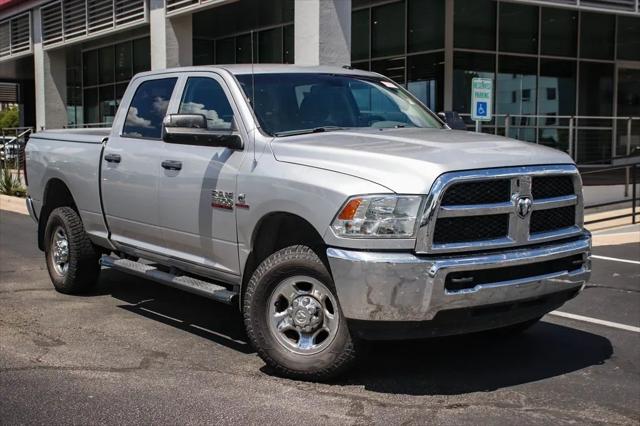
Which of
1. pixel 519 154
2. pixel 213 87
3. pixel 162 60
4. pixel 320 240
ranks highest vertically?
pixel 162 60

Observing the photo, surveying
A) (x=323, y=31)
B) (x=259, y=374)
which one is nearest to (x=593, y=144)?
(x=323, y=31)

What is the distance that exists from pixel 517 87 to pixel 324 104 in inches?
606

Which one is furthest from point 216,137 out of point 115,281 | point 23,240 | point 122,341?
point 23,240

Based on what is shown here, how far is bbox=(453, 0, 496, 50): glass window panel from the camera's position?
18656 mm

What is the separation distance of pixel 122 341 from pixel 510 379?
9.66 feet

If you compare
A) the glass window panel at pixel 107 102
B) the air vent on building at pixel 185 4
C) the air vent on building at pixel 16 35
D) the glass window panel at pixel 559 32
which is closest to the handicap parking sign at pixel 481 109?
the air vent on building at pixel 185 4

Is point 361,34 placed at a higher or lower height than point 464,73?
higher

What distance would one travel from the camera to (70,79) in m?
31.4

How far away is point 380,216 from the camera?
13.9ft

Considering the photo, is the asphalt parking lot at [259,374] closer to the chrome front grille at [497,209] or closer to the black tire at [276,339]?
the black tire at [276,339]

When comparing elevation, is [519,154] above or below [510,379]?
above

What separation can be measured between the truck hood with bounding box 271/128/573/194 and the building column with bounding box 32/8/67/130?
1898 cm

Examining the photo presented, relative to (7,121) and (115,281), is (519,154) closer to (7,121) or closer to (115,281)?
(115,281)

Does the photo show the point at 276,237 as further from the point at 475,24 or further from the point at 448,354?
the point at 475,24
